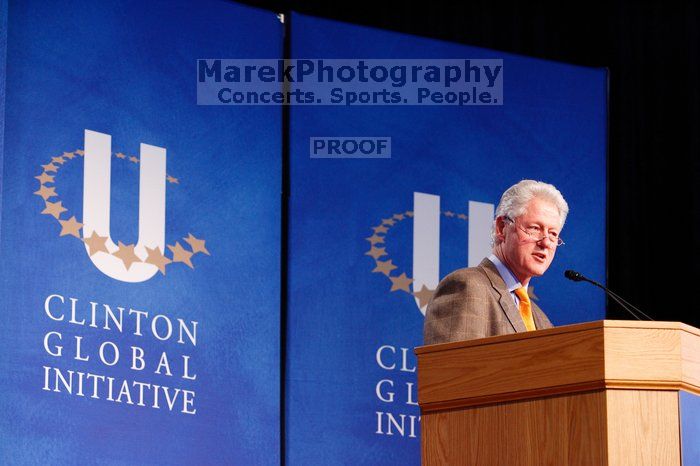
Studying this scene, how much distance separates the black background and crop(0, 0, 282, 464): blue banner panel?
1.18 metres

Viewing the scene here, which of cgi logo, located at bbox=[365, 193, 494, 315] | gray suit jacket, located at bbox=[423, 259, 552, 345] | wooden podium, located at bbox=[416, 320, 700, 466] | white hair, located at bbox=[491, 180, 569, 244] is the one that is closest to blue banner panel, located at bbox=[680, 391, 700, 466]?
wooden podium, located at bbox=[416, 320, 700, 466]

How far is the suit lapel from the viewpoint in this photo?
3297 mm

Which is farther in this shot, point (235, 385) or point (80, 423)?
point (235, 385)

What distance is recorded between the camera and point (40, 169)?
4.32m

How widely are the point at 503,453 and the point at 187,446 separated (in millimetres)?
2002

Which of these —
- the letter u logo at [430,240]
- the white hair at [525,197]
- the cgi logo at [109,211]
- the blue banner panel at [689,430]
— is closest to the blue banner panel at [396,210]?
the letter u logo at [430,240]

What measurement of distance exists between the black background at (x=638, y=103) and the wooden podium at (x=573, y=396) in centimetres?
289

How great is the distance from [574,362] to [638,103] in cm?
335

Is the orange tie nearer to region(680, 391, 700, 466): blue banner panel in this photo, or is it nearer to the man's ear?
the man's ear

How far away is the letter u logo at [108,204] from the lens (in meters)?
4.43

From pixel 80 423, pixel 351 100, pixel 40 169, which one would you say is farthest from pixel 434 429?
pixel 351 100

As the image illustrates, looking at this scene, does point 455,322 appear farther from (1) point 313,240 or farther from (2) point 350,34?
(2) point 350,34

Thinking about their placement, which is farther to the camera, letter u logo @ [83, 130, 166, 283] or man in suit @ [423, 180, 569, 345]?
letter u logo @ [83, 130, 166, 283]

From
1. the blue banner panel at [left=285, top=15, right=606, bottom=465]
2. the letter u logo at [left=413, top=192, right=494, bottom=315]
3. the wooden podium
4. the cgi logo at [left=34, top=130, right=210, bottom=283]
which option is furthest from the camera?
the letter u logo at [left=413, top=192, right=494, bottom=315]
